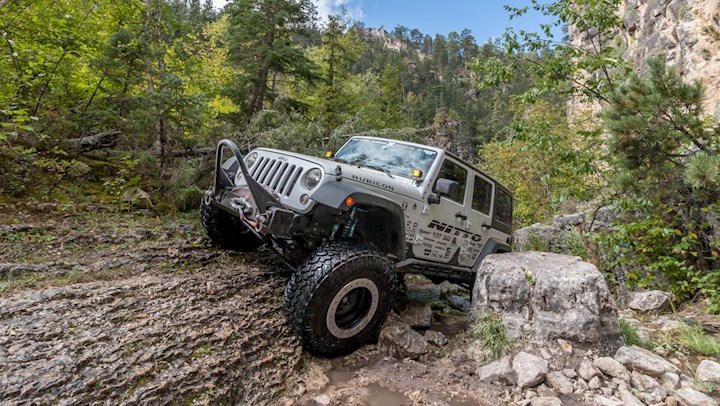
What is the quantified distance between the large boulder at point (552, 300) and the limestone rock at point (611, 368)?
0.93ft

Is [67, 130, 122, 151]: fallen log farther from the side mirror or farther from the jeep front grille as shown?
the side mirror

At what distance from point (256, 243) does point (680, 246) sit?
227 inches

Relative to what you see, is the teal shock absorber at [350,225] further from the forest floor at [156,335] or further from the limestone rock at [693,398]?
the limestone rock at [693,398]

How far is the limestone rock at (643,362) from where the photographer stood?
2812 mm

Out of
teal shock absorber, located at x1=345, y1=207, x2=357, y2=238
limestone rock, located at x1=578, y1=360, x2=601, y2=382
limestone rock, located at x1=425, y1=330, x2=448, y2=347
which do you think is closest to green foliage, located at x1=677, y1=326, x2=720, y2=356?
limestone rock, located at x1=578, y1=360, x2=601, y2=382

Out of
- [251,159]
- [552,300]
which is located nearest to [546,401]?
[552,300]

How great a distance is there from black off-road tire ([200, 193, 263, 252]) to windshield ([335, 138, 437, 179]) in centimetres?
166

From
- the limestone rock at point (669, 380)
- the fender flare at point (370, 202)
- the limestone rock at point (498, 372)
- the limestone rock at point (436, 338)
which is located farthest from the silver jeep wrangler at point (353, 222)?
the limestone rock at point (669, 380)

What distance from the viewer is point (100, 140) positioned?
26.6ft

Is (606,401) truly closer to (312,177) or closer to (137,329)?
(312,177)

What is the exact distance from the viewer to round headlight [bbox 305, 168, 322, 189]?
10.7 ft

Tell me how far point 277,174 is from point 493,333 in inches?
108

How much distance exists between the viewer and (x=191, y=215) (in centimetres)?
665

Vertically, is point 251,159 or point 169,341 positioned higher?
point 251,159
